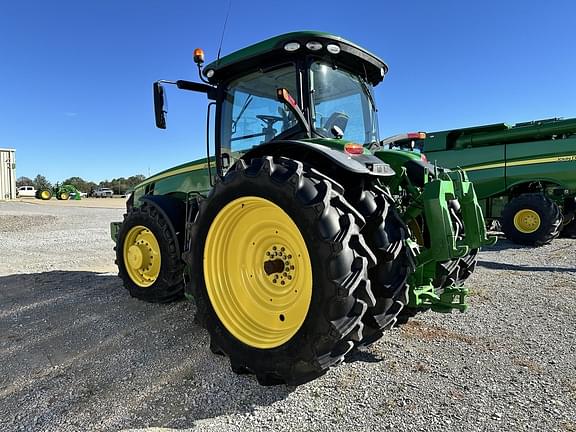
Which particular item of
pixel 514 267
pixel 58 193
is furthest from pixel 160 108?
pixel 58 193

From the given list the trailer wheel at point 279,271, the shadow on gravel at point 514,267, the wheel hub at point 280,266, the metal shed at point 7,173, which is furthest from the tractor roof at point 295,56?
the metal shed at point 7,173

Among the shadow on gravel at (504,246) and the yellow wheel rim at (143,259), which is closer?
the yellow wheel rim at (143,259)

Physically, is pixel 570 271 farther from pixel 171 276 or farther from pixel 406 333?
pixel 171 276

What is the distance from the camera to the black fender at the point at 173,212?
177 inches

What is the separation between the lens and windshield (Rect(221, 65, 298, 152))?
3645mm

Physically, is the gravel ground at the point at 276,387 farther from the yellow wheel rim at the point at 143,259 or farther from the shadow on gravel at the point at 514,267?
the shadow on gravel at the point at 514,267

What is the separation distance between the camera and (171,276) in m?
4.46

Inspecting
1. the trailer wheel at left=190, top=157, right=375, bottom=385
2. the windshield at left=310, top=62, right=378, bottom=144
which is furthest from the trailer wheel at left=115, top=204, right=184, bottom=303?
the windshield at left=310, top=62, right=378, bottom=144

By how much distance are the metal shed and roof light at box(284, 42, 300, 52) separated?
47.7 metres

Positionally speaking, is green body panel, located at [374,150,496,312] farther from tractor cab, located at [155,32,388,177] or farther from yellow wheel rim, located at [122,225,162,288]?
yellow wheel rim, located at [122,225,162,288]

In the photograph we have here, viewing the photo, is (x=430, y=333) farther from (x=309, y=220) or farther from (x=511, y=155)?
(x=511, y=155)

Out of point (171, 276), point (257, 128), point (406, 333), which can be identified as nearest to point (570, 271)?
point (406, 333)

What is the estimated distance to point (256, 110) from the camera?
3.94 meters

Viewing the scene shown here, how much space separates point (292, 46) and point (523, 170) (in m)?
8.18
